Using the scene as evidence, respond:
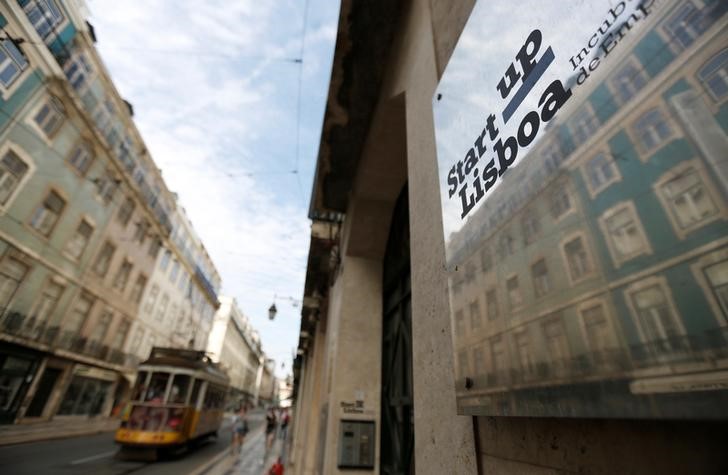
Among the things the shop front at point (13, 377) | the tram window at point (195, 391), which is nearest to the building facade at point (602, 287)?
the tram window at point (195, 391)

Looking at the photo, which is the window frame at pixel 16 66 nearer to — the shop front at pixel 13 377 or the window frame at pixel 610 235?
the shop front at pixel 13 377

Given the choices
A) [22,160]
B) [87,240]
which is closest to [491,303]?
[22,160]

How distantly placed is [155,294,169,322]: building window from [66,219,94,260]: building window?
11235 millimetres

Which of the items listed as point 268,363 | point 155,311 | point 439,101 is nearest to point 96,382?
point 155,311

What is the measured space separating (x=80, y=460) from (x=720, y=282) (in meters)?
15.9

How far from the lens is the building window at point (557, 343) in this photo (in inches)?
30.1

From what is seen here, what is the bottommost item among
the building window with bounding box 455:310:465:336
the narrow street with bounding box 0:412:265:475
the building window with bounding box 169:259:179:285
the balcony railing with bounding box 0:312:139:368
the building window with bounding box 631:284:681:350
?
the narrow street with bounding box 0:412:265:475

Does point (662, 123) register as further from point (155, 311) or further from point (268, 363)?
point (268, 363)

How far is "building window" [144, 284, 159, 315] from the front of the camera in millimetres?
27384

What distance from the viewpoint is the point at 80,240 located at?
1933 cm

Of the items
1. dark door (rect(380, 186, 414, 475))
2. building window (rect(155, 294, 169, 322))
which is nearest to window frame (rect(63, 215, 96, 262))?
building window (rect(155, 294, 169, 322))

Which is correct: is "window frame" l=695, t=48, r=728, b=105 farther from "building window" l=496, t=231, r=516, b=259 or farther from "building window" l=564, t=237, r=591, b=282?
"building window" l=496, t=231, r=516, b=259

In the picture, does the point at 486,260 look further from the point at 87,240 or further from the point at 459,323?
the point at 87,240

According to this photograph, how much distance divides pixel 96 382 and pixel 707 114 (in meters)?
30.0
